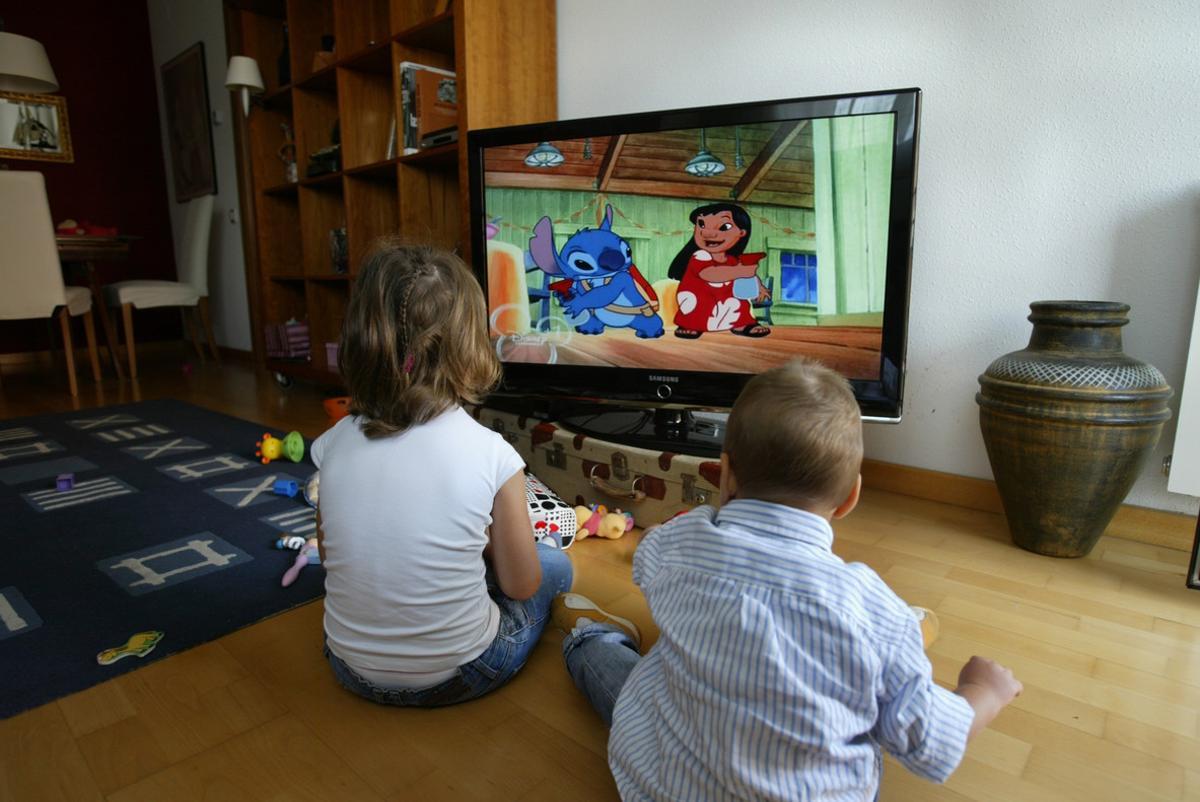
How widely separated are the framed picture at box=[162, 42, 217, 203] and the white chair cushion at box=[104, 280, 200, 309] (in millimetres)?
774

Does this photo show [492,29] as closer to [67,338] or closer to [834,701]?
[834,701]

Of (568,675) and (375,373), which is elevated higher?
(375,373)

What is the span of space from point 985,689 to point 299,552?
1.30 metres

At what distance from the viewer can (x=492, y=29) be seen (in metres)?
2.24

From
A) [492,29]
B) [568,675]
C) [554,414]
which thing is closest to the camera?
[568,675]

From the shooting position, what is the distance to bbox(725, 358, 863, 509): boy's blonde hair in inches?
24.6

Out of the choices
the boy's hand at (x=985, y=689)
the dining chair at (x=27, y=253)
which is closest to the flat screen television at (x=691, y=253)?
the boy's hand at (x=985, y=689)

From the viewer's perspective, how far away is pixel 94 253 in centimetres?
368

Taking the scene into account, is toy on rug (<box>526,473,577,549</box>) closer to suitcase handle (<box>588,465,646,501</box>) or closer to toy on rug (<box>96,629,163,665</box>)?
suitcase handle (<box>588,465,646,501</box>)

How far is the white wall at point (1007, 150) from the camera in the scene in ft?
4.85

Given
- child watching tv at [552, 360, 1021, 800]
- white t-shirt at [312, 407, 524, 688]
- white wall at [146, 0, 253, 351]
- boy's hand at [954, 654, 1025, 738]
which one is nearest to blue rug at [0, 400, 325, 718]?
white t-shirt at [312, 407, 524, 688]

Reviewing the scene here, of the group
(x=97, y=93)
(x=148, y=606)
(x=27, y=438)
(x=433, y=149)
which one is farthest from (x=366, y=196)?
(x=97, y=93)

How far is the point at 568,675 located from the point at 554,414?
38.7 inches

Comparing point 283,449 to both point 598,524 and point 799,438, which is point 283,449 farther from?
point 799,438
